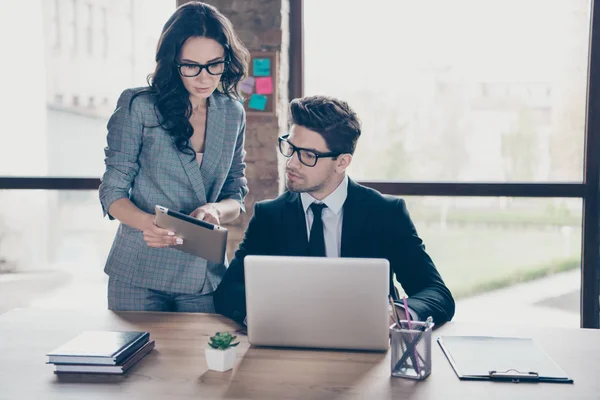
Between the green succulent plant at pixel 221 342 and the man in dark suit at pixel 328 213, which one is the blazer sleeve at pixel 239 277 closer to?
the man in dark suit at pixel 328 213

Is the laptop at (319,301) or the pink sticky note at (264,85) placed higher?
the pink sticky note at (264,85)

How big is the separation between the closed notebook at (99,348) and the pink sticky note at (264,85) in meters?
1.73

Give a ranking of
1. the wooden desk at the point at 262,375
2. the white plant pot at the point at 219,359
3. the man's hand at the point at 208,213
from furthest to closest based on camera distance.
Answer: the man's hand at the point at 208,213
the white plant pot at the point at 219,359
the wooden desk at the point at 262,375

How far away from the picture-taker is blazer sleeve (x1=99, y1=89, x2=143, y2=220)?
193 cm

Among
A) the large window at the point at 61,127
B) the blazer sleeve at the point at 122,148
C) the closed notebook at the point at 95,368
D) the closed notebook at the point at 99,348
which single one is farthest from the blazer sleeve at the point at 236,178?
the large window at the point at 61,127

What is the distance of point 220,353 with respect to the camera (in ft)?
4.48

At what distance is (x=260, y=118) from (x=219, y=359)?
A: 181 cm

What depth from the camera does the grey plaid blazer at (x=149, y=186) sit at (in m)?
1.93

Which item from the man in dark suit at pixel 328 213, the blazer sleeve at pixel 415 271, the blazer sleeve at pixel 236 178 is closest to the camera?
the blazer sleeve at pixel 415 271

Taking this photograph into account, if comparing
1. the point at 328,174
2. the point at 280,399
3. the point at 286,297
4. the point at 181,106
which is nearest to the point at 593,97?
the point at 328,174

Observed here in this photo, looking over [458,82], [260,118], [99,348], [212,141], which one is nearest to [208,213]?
[212,141]

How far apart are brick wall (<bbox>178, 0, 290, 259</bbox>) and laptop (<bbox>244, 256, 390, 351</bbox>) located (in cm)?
158

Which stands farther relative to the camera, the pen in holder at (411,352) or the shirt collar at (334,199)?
the shirt collar at (334,199)

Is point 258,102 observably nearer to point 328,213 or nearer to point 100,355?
point 328,213
